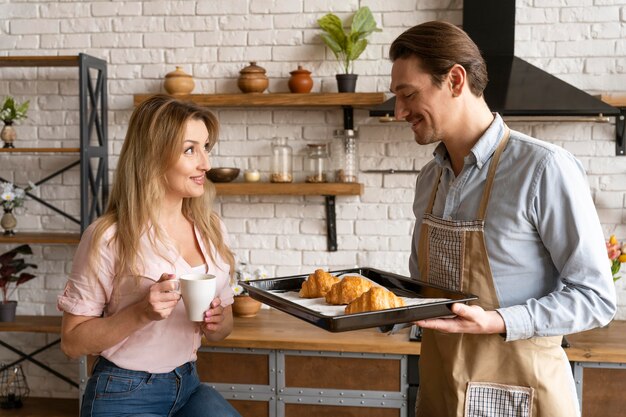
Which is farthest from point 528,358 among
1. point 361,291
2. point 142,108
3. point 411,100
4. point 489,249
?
point 142,108

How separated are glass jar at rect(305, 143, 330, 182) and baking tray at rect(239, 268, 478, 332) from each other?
1566 millimetres

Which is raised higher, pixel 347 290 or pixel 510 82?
pixel 510 82

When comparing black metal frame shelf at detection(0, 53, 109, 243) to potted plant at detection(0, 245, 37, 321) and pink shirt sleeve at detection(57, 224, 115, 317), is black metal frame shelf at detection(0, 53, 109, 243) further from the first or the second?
pink shirt sleeve at detection(57, 224, 115, 317)

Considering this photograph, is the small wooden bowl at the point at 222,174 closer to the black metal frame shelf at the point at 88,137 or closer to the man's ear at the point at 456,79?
the black metal frame shelf at the point at 88,137

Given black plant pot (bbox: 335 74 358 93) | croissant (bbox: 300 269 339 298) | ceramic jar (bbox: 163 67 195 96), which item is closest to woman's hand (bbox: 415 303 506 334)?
croissant (bbox: 300 269 339 298)

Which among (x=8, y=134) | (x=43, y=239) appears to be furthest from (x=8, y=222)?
(x=8, y=134)

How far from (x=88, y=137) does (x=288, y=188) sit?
104 centimetres

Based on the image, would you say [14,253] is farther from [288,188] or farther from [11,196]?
[288,188]

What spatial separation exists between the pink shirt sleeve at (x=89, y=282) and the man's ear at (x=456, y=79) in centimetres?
100

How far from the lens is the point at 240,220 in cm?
377

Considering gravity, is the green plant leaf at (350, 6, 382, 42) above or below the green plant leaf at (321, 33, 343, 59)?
above

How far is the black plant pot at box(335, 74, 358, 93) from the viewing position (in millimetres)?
3410

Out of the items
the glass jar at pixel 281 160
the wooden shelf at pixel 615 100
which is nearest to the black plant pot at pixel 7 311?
the glass jar at pixel 281 160

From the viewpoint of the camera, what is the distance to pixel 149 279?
197 cm
